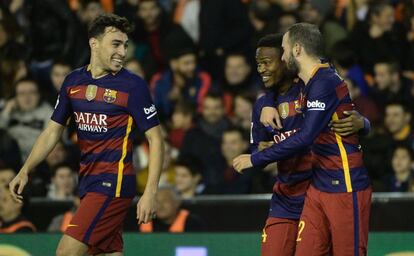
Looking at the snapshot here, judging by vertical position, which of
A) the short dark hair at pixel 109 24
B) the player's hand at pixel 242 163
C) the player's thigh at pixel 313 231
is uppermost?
the short dark hair at pixel 109 24

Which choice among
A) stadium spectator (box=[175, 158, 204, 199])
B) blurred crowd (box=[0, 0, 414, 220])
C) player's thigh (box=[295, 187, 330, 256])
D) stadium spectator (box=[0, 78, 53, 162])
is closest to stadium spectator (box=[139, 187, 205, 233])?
stadium spectator (box=[175, 158, 204, 199])

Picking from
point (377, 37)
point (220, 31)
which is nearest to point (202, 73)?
point (220, 31)

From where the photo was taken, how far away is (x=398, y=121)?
1223 cm

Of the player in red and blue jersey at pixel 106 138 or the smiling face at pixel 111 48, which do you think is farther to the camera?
the smiling face at pixel 111 48

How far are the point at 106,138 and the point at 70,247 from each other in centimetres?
73

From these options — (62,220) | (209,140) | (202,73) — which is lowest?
(62,220)

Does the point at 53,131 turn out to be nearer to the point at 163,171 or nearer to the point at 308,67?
the point at 308,67

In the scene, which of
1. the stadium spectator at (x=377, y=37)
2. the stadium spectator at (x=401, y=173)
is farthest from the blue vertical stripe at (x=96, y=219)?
the stadium spectator at (x=377, y=37)

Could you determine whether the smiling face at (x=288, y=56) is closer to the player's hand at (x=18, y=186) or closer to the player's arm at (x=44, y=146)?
the player's arm at (x=44, y=146)

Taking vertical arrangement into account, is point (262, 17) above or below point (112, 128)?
above

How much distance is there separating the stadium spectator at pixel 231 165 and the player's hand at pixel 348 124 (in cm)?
434

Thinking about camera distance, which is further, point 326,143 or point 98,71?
point 98,71

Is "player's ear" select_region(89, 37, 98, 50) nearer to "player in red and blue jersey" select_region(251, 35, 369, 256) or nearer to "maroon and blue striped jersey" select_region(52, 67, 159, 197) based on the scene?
"maroon and blue striped jersey" select_region(52, 67, 159, 197)

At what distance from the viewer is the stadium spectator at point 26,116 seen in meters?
13.1
